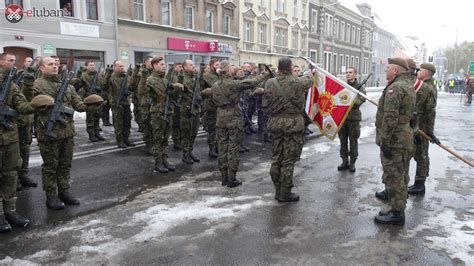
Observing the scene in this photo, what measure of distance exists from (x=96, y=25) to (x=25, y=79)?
1511 centimetres

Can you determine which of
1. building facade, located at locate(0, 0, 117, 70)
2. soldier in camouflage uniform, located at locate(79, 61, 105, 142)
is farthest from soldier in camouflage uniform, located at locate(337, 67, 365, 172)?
building facade, located at locate(0, 0, 117, 70)

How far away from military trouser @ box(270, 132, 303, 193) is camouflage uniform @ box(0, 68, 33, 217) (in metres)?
3.09

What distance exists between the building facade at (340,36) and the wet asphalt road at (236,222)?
3232cm

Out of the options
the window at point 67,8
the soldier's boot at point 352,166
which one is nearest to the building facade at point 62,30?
the window at point 67,8

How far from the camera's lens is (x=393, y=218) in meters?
4.65

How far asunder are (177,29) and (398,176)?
69.9 feet

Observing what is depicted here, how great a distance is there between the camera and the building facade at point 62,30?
15.8m

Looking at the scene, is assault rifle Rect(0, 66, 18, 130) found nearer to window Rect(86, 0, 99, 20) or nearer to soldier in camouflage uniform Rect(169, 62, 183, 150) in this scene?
soldier in camouflage uniform Rect(169, 62, 183, 150)

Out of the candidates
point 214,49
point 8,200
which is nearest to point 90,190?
point 8,200

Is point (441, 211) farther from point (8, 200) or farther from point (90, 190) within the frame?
point (8, 200)

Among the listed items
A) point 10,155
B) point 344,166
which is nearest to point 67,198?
point 10,155

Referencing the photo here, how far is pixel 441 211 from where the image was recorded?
203 inches

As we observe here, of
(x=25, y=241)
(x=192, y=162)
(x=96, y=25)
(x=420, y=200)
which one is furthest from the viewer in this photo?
(x=96, y=25)

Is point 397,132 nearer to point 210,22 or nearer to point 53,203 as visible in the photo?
point 53,203
